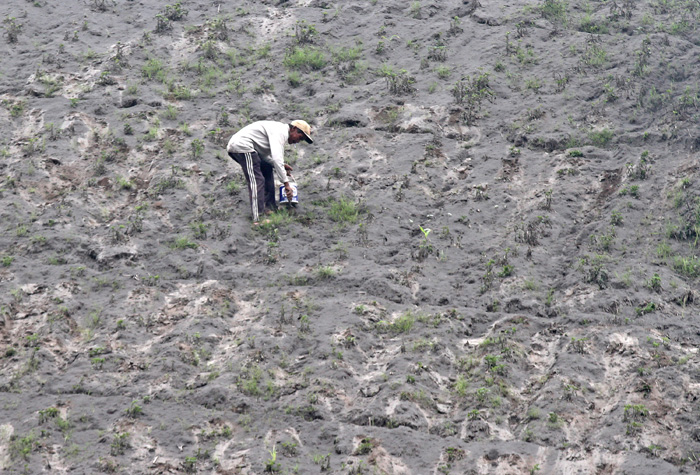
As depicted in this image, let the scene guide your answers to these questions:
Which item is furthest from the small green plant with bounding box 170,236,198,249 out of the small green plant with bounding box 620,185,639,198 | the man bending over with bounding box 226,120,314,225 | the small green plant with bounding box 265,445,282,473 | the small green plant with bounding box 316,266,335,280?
the small green plant with bounding box 620,185,639,198

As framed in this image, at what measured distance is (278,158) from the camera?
28.7 ft

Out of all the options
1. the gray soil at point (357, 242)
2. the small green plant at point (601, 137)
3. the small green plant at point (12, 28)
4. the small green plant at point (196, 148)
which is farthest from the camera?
the small green plant at point (12, 28)

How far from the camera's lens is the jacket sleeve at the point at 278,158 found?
28.6 ft

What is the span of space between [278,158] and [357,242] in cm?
137

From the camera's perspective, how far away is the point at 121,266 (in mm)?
7945

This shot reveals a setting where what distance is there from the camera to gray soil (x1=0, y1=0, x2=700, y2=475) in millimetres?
6000

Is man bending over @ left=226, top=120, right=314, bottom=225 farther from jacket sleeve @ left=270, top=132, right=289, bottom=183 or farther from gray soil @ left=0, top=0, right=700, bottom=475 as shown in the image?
gray soil @ left=0, top=0, right=700, bottom=475

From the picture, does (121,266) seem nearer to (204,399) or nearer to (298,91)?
(204,399)

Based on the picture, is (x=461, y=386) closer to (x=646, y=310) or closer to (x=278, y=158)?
(x=646, y=310)

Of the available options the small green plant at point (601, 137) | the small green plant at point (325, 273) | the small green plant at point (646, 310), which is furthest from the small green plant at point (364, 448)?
the small green plant at point (601, 137)

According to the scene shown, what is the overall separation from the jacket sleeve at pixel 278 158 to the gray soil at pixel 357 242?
1.58 ft

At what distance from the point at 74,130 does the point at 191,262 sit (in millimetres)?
3062

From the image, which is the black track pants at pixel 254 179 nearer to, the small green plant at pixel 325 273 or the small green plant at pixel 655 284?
the small green plant at pixel 325 273

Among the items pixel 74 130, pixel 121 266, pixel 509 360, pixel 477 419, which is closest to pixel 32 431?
pixel 121 266
